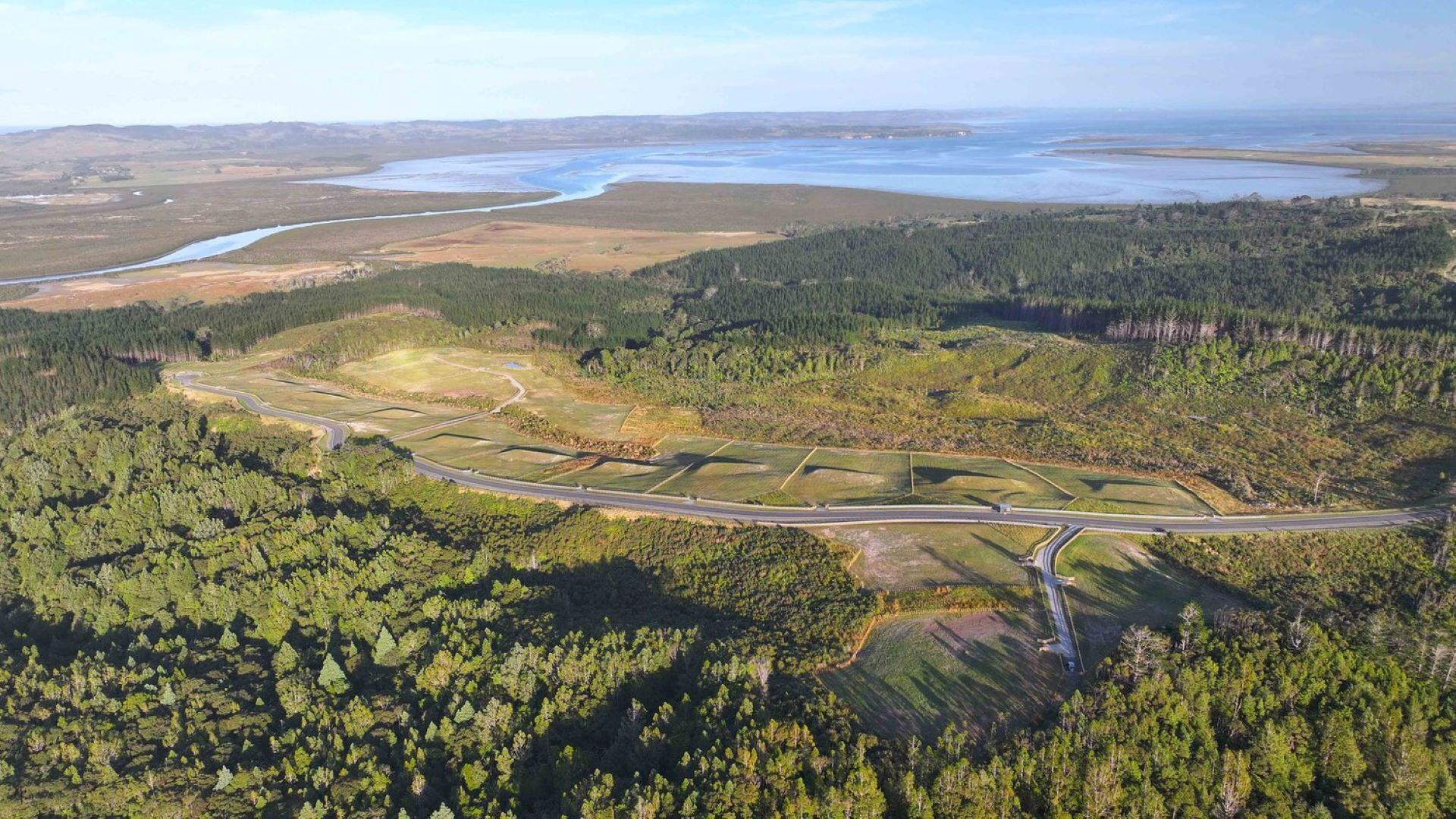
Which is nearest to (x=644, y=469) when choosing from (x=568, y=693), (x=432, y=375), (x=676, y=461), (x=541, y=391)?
(x=676, y=461)

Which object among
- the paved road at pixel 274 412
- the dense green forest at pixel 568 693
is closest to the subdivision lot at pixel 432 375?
the paved road at pixel 274 412

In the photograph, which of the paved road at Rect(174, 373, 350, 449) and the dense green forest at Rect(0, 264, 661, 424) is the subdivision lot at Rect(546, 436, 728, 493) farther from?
the dense green forest at Rect(0, 264, 661, 424)

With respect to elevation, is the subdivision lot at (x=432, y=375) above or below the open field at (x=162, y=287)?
below

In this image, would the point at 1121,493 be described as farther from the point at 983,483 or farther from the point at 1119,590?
the point at 1119,590

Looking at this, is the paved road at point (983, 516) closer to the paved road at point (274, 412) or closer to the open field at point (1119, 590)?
the open field at point (1119, 590)

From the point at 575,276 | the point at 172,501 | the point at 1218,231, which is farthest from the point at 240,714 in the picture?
the point at 1218,231

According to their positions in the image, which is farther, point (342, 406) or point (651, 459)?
point (342, 406)
